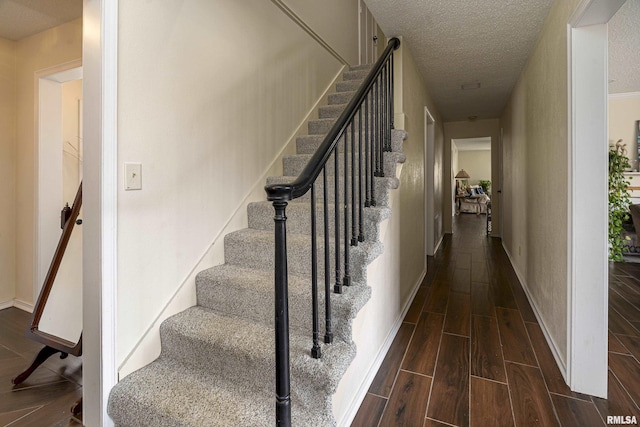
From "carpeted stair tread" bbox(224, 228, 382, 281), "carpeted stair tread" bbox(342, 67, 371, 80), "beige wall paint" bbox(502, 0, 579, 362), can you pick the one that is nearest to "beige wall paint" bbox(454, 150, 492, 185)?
"beige wall paint" bbox(502, 0, 579, 362)

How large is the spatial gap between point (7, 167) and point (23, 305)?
1.31 meters

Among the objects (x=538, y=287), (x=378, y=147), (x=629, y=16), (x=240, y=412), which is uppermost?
(x=629, y=16)

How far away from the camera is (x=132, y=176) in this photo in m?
1.53

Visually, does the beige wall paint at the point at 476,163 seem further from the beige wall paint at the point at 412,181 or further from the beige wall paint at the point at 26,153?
the beige wall paint at the point at 26,153

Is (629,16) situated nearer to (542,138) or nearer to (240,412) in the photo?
(542,138)

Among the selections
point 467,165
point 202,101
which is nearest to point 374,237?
point 202,101

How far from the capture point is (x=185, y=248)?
1835mm

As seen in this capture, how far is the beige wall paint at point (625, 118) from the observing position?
5012mm

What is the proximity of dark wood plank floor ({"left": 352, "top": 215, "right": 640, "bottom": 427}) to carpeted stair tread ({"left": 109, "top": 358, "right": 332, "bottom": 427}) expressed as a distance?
561 mm

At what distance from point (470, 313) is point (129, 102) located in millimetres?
2942

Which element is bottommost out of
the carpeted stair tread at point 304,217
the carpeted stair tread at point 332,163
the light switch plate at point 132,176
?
the carpeted stair tread at point 304,217

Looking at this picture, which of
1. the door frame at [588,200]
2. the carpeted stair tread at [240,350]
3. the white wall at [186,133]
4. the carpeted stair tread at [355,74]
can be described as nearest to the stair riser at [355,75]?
the carpeted stair tread at [355,74]

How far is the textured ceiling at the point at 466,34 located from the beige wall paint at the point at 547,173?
16 centimetres

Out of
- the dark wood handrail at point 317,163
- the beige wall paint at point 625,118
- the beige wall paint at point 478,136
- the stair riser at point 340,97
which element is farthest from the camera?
the beige wall paint at point 478,136
